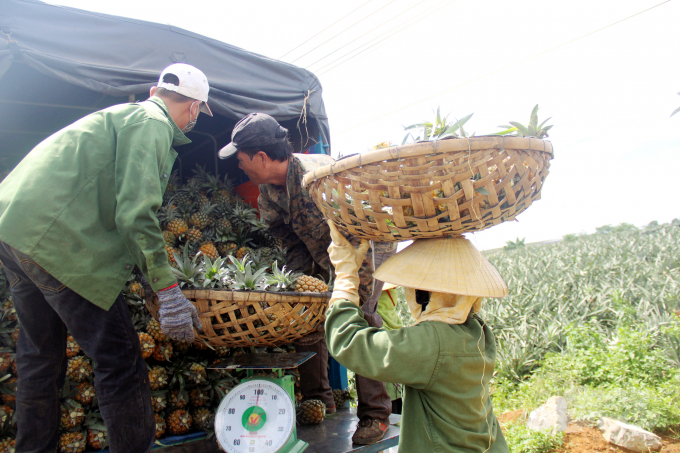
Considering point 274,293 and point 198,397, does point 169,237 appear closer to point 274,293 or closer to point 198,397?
point 198,397

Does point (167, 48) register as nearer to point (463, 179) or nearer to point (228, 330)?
point (228, 330)

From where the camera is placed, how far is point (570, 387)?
4.61 meters

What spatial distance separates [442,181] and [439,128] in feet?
1.05

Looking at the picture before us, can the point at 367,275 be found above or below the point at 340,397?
above

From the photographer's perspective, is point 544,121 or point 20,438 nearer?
point 544,121

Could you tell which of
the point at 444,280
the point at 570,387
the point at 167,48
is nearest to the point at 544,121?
the point at 444,280

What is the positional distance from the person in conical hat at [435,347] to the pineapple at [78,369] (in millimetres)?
2068

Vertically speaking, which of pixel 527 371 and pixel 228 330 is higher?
pixel 228 330

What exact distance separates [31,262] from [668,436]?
4878mm

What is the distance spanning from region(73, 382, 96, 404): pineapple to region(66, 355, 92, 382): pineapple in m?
0.05

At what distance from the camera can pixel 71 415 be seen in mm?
2570

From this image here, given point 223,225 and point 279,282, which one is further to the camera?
point 223,225

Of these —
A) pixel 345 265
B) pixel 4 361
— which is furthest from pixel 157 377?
pixel 345 265

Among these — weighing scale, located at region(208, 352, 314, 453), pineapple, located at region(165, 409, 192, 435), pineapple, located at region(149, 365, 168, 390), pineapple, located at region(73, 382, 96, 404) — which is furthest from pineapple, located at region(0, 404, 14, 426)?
weighing scale, located at region(208, 352, 314, 453)
